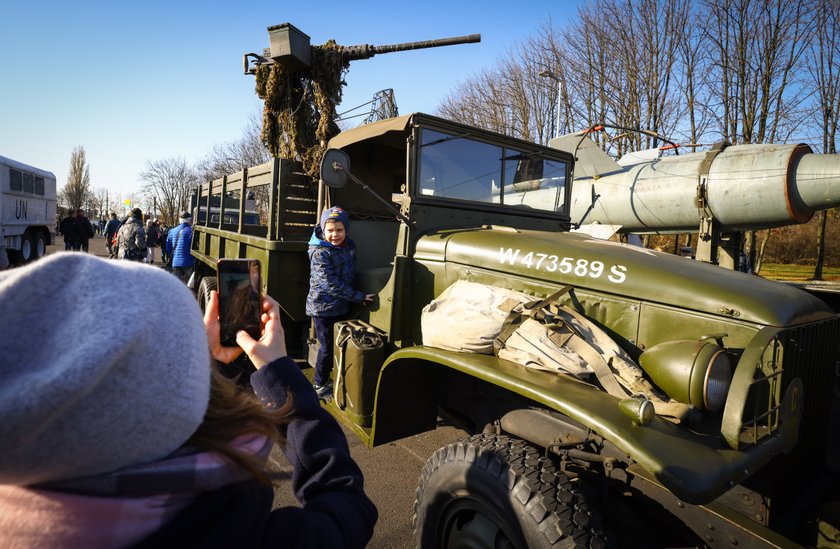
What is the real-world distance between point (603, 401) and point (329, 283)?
7.20 feet

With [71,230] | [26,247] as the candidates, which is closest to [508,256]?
[71,230]

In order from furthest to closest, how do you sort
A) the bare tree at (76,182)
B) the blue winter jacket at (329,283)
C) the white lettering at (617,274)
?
the bare tree at (76,182) < the blue winter jacket at (329,283) < the white lettering at (617,274)

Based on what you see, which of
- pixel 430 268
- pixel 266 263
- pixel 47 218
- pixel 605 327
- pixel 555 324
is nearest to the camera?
pixel 555 324

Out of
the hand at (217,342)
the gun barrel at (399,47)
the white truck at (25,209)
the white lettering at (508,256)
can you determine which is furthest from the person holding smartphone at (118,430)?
the white truck at (25,209)

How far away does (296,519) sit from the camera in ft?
2.81

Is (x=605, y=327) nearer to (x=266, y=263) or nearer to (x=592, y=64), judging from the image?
(x=266, y=263)

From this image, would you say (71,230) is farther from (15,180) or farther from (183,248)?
(183,248)

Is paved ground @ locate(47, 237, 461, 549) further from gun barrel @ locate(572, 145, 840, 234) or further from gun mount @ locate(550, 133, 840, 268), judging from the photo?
gun barrel @ locate(572, 145, 840, 234)

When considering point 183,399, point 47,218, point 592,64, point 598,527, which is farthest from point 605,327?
point 47,218

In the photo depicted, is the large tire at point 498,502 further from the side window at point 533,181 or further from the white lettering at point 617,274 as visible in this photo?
the side window at point 533,181

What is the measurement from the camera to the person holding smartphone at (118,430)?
1.86ft

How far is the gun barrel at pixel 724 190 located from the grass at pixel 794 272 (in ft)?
29.8

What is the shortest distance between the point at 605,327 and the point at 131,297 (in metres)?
2.17

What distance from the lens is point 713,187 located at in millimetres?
7254
